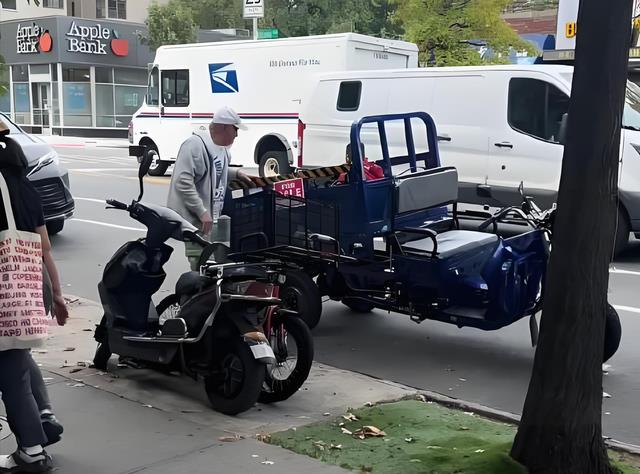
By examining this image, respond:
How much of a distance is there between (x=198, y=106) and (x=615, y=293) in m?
13.9

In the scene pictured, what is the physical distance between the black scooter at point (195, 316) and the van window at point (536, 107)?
25.8ft

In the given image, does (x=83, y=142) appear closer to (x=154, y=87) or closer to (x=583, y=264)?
(x=154, y=87)

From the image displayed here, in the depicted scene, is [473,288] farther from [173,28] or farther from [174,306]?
[173,28]

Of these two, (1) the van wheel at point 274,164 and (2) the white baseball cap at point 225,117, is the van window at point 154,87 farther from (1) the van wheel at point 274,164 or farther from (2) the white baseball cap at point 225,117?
(2) the white baseball cap at point 225,117

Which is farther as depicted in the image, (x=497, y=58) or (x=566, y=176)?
(x=497, y=58)

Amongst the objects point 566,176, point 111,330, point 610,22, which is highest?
point 610,22

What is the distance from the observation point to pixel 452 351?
7188 millimetres

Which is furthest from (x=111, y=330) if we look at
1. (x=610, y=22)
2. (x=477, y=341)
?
(x=610, y=22)

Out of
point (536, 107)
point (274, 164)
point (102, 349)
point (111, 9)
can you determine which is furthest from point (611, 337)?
point (111, 9)

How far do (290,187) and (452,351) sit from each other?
2.02 metres

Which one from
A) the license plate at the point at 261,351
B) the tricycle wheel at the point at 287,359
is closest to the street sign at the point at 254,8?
the tricycle wheel at the point at 287,359

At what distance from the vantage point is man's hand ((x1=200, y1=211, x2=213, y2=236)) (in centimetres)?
689

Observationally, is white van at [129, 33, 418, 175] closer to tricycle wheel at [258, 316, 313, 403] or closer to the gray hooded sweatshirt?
the gray hooded sweatshirt

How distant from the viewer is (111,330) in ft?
19.4
